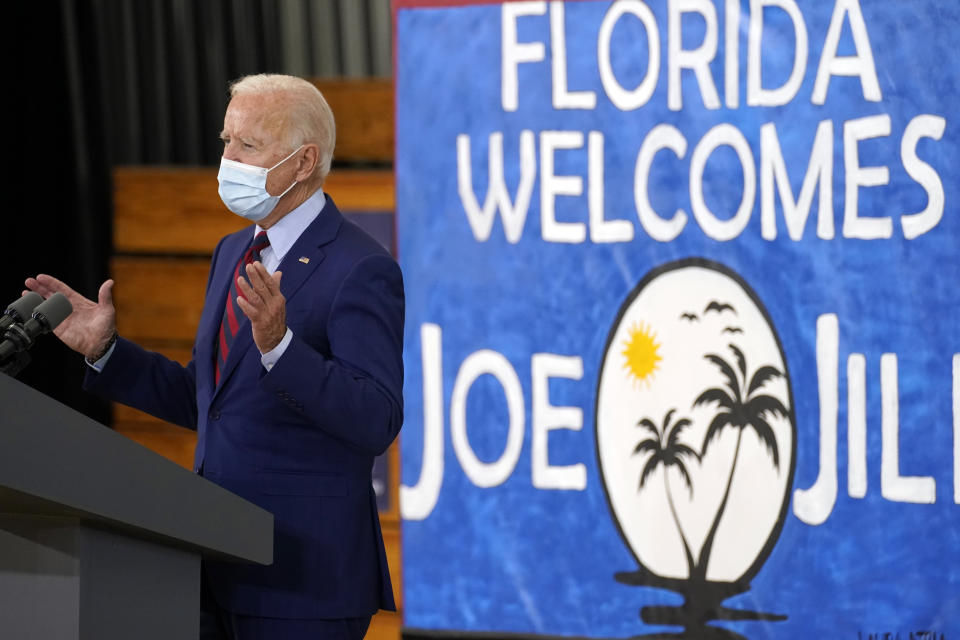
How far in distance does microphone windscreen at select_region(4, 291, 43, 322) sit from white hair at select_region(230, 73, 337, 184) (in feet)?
1.53

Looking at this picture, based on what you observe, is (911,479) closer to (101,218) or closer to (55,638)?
(55,638)

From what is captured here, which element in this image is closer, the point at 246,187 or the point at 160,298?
the point at 246,187

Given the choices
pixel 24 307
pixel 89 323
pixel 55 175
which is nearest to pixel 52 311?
pixel 24 307

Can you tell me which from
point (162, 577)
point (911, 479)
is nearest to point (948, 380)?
point (911, 479)

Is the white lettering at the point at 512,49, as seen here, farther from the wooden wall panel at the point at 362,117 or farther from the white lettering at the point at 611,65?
the wooden wall panel at the point at 362,117

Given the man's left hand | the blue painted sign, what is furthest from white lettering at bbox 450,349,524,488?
the man's left hand

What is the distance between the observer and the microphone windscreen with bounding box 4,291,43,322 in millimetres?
1417

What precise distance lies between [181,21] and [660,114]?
186 cm

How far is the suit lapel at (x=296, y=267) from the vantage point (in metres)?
1.73

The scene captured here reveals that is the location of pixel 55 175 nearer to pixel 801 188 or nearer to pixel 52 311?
pixel 801 188

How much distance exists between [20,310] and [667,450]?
6.32 ft

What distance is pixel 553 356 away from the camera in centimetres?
311

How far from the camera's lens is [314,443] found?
1.72 metres

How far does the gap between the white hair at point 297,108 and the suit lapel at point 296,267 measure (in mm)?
77
